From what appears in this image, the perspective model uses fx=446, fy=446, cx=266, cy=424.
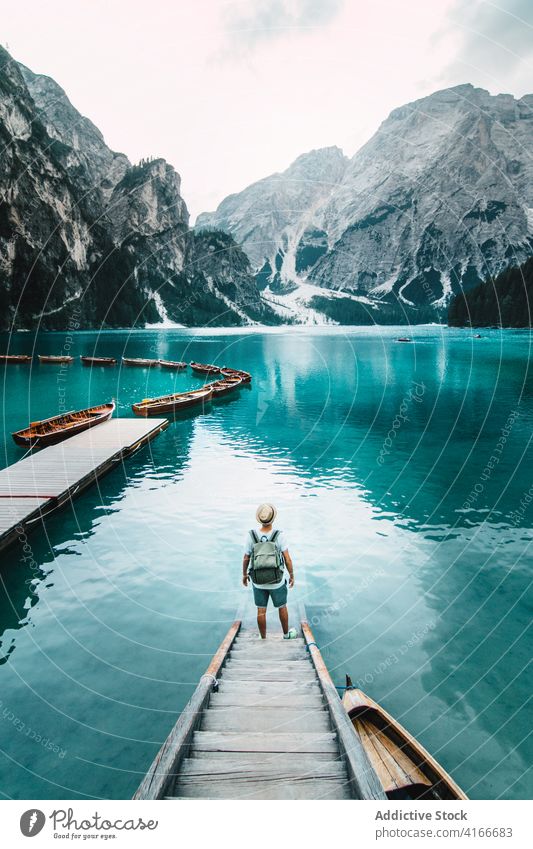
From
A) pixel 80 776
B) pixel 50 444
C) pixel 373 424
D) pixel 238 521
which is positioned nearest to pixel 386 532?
pixel 238 521

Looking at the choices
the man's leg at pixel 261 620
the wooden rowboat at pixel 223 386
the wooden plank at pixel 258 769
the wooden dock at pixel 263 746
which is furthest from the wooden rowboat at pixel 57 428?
the wooden plank at pixel 258 769

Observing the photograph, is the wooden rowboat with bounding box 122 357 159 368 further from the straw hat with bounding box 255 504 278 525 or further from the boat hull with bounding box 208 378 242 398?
the straw hat with bounding box 255 504 278 525

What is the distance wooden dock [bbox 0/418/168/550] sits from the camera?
54.1 feet

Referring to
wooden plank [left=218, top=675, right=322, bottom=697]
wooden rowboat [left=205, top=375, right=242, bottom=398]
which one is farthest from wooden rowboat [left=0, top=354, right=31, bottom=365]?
wooden plank [left=218, top=675, right=322, bottom=697]

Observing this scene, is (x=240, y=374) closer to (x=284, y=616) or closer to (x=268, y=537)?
(x=284, y=616)

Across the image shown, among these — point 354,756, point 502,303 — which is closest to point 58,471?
point 354,756

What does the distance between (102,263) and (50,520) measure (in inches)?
7064

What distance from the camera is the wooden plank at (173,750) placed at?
4352 millimetres

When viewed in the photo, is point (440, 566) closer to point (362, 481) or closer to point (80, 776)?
point (362, 481)

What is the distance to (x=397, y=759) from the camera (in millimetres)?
6660

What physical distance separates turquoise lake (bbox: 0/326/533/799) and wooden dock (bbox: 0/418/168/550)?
2.55 feet

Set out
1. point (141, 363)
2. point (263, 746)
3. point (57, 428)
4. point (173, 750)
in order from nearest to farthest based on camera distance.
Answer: point (173, 750)
point (263, 746)
point (57, 428)
point (141, 363)

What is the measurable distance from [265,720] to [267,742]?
69 cm

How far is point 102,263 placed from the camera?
17488 cm
